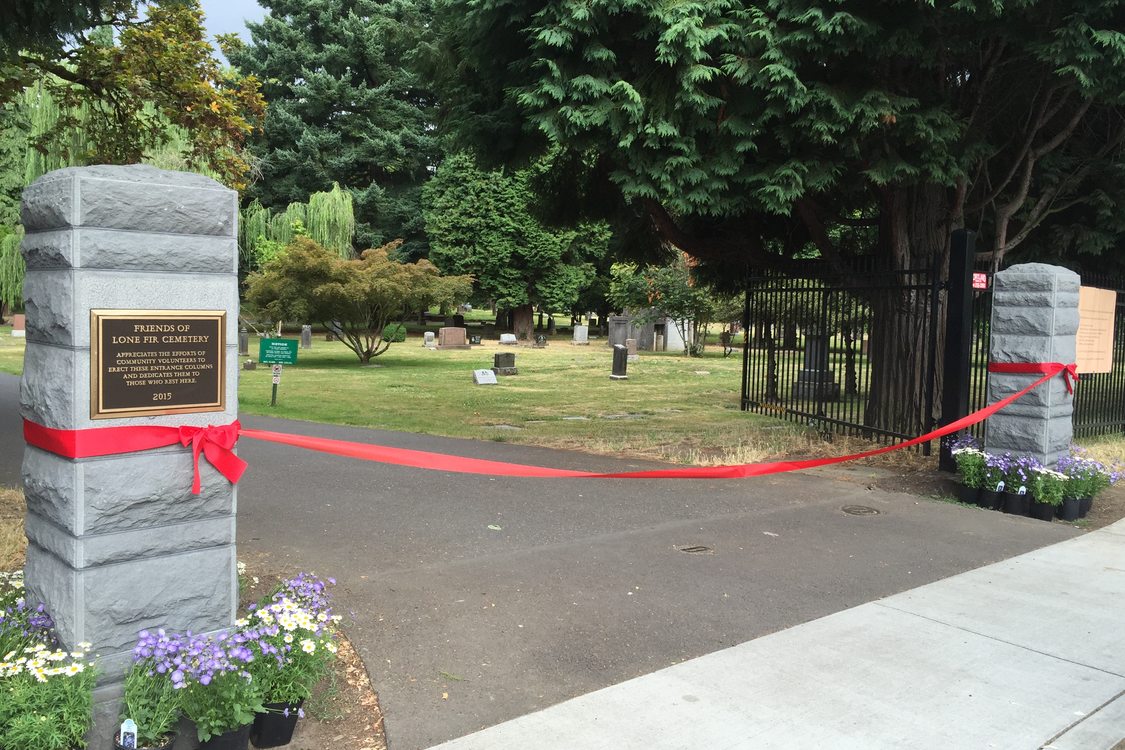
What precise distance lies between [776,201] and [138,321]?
7024mm

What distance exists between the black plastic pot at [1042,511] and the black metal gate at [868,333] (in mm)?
2093

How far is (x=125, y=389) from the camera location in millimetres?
3479

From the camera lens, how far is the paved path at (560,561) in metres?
4.26

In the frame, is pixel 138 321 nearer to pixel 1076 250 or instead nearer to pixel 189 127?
pixel 189 127

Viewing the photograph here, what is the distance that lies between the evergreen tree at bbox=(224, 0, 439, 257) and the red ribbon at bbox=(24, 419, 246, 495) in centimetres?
4253

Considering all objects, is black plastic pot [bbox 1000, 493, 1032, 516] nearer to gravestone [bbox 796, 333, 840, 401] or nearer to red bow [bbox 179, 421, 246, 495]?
gravestone [bbox 796, 333, 840, 401]

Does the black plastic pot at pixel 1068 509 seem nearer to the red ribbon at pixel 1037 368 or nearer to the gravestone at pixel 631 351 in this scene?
the red ribbon at pixel 1037 368

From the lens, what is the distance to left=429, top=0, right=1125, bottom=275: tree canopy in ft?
28.2

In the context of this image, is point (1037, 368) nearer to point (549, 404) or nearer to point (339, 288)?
point (549, 404)

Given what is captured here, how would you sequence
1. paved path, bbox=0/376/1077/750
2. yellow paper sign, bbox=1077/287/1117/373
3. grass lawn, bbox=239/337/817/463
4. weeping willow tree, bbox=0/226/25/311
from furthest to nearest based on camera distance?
1. weeping willow tree, bbox=0/226/25/311
2. grass lawn, bbox=239/337/817/463
3. yellow paper sign, bbox=1077/287/1117/373
4. paved path, bbox=0/376/1077/750

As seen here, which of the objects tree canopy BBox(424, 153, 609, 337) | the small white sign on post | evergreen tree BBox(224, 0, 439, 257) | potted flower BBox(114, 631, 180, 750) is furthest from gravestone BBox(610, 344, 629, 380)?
evergreen tree BBox(224, 0, 439, 257)

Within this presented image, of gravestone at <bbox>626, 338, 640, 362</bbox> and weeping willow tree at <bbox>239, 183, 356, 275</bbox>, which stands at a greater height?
weeping willow tree at <bbox>239, 183, 356, 275</bbox>

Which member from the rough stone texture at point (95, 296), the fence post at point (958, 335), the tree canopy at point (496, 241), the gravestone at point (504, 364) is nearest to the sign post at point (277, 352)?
the gravestone at point (504, 364)

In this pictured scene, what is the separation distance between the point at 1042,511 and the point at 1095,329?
9.96 feet
